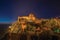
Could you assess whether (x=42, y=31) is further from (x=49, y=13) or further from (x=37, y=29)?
(x=49, y=13)

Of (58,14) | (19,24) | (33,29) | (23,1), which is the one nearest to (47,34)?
(33,29)

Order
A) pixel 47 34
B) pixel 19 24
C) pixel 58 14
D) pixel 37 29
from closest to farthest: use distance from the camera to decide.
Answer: pixel 47 34
pixel 37 29
pixel 19 24
pixel 58 14

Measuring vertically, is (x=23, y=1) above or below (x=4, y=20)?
above

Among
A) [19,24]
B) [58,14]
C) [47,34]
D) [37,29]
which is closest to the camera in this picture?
[47,34]

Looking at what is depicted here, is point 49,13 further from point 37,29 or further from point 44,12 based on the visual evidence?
point 37,29

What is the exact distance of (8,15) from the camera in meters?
3.36

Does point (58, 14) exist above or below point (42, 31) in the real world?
above

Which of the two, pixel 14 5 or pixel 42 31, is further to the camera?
pixel 14 5

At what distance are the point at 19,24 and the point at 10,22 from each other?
2.00ft

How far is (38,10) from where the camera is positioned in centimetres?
331

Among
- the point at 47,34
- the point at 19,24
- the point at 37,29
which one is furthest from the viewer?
the point at 19,24

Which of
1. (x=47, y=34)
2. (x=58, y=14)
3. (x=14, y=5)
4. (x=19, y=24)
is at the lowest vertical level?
(x=47, y=34)

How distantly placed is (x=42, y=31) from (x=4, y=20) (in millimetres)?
1157

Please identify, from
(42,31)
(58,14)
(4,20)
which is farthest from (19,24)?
(58,14)
